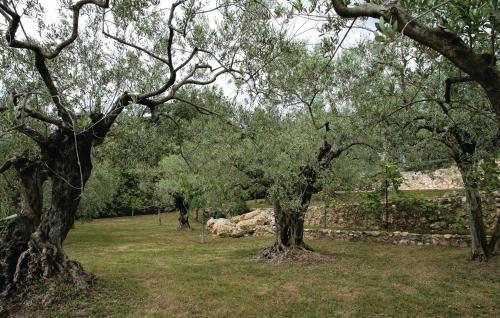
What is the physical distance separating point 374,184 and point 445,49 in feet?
51.3

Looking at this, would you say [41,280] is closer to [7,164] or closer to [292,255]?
[7,164]

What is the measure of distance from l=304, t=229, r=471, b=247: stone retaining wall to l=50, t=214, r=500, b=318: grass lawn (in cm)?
63

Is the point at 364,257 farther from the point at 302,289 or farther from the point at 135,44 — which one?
the point at 135,44

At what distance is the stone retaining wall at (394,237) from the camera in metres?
14.3

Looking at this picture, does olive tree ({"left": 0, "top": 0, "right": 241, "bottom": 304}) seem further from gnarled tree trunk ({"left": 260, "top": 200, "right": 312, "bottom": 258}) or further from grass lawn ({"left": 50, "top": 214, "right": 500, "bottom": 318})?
gnarled tree trunk ({"left": 260, "top": 200, "right": 312, "bottom": 258})

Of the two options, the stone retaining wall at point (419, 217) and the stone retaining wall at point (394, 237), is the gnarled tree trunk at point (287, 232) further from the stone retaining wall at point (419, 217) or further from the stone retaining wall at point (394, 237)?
the stone retaining wall at point (419, 217)

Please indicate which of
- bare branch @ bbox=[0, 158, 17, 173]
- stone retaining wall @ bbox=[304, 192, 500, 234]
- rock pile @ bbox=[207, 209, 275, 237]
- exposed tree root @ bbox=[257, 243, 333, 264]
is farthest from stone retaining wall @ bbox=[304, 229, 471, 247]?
bare branch @ bbox=[0, 158, 17, 173]

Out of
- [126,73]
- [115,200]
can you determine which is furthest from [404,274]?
[115,200]

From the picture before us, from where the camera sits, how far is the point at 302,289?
31.6ft

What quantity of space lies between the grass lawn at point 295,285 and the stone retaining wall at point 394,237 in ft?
2.05

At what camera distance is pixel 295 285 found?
Answer: 10.1 meters

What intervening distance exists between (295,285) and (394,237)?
25.9 ft

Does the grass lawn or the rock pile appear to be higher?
the rock pile

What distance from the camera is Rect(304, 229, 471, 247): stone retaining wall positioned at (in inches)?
561
